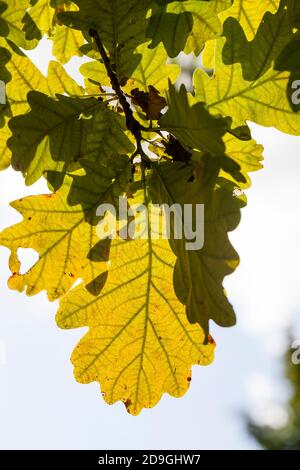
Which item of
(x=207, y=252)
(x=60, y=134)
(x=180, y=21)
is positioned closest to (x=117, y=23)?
(x=180, y=21)

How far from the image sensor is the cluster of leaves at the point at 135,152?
146cm

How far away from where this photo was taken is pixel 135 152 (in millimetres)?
1630

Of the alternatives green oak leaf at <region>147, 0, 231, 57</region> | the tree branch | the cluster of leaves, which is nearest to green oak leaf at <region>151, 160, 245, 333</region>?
the cluster of leaves

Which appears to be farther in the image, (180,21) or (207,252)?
(180,21)

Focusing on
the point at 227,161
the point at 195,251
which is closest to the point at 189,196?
the point at 195,251

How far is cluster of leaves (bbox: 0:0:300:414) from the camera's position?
146 cm

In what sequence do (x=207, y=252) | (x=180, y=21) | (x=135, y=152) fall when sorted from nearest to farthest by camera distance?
(x=207, y=252), (x=180, y=21), (x=135, y=152)

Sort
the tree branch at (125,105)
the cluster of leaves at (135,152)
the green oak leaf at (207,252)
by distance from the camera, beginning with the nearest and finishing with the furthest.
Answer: the green oak leaf at (207,252), the cluster of leaves at (135,152), the tree branch at (125,105)

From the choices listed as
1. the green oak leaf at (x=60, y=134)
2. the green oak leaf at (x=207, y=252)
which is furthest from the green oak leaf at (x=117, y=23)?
the green oak leaf at (x=207, y=252)

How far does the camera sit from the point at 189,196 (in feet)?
4.59

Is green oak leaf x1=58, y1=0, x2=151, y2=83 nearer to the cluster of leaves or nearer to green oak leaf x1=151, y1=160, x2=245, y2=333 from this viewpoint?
the cluster of leaves

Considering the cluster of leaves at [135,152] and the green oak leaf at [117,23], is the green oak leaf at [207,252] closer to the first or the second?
the cluster of leaves at [135,152]

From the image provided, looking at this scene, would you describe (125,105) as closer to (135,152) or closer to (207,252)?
(135,152)
